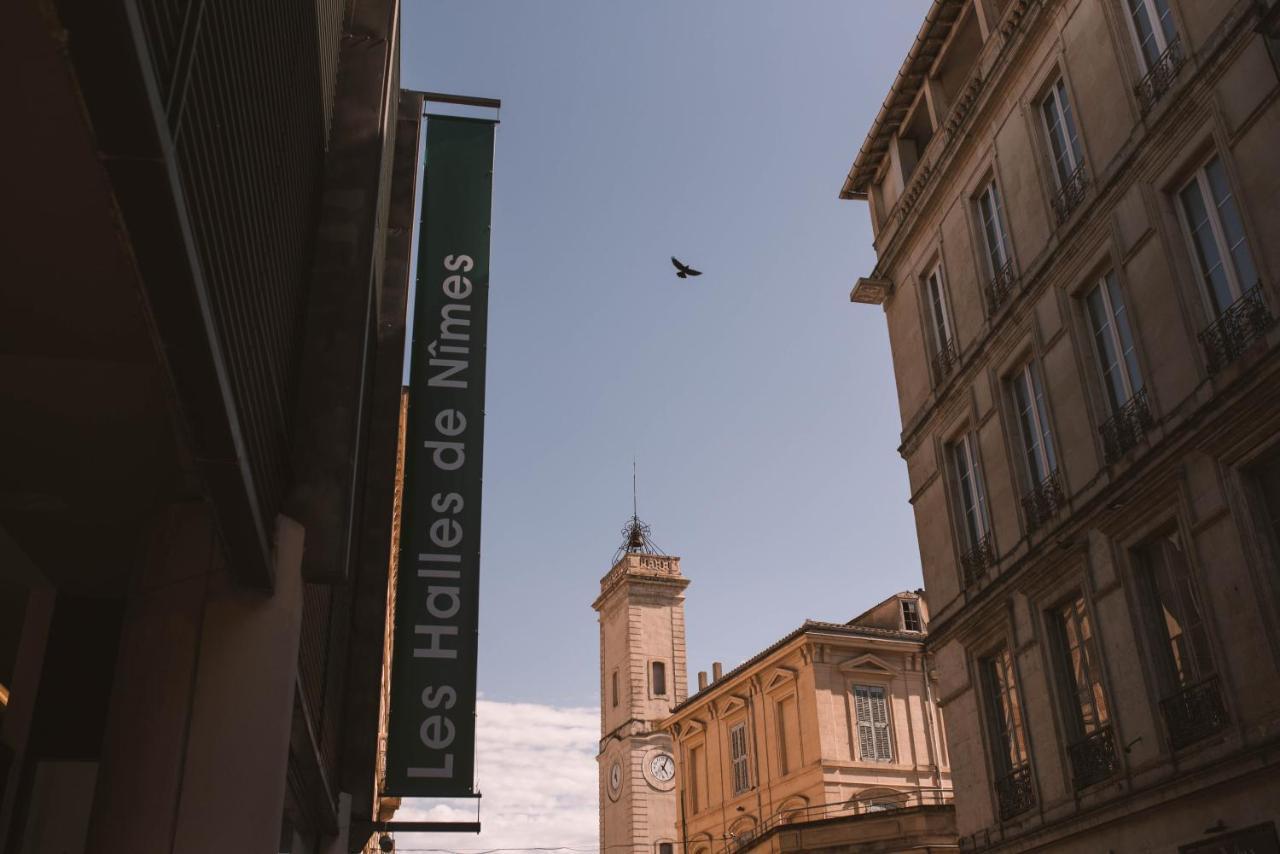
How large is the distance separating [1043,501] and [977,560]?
2536 millimetres

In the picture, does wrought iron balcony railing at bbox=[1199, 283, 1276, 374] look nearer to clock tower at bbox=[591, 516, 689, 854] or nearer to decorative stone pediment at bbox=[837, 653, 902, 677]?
decorative stone pediment at bbox=[837, 653, 902, 677]

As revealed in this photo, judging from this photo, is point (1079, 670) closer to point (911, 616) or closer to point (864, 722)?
point (864, 722)

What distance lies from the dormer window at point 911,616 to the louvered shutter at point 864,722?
182 inches

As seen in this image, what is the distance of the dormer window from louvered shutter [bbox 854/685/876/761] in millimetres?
4620

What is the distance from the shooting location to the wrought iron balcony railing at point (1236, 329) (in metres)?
13.2

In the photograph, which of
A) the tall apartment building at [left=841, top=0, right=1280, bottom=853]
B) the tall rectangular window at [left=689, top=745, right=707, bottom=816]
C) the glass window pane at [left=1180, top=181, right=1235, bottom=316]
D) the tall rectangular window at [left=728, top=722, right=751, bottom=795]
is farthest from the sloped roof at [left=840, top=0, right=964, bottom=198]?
the tall rectangular window at [left=689, top=745, right=707, bottom=816]

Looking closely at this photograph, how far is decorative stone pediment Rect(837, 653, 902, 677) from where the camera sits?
40.2 metres

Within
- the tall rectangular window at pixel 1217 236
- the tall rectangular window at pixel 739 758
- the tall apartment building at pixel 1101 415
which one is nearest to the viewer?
the tall apartment building at pixel 1101 415

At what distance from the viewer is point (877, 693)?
40.8 meters

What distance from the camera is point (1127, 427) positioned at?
623 inches

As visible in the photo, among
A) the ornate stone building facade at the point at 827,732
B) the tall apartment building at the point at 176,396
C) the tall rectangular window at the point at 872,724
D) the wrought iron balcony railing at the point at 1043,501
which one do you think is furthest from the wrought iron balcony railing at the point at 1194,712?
the tall rectangular window at the point at 872,724

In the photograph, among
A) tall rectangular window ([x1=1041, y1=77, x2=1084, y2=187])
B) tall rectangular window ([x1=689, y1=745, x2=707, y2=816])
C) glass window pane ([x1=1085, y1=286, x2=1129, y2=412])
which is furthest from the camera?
tall rectangular window ([x1=689, y1=745, x2=707, y2=816])

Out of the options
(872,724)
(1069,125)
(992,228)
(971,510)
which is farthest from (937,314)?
(872,724)

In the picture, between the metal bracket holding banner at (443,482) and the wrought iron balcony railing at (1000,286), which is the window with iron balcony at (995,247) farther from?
the metal bracket holding banner at (443,482)
